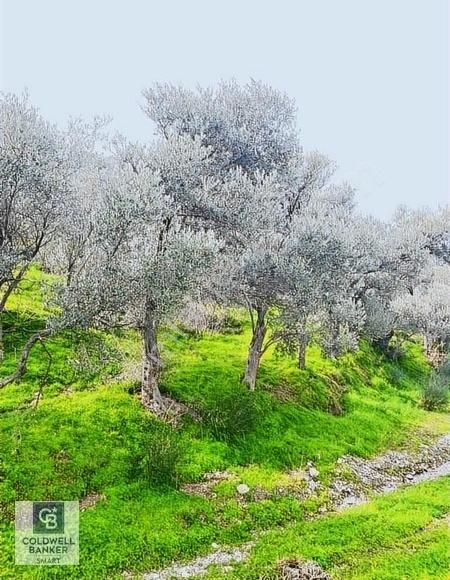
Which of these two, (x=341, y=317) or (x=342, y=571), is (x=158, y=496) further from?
(x=341, y=317)

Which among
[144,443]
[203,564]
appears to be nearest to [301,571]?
[203,564]

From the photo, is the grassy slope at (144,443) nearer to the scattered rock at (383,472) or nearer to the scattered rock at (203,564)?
the scattered rock at (203,564)

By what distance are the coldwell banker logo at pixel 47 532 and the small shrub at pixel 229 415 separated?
6.22 m

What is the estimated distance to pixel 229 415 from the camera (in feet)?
65.0

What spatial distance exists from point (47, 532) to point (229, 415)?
800 cm

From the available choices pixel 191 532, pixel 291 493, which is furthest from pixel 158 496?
pixel 291 493

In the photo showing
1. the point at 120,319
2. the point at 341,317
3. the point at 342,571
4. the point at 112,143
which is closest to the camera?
the point at 342,571

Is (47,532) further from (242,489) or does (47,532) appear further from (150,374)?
(150,374)

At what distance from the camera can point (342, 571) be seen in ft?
40.9

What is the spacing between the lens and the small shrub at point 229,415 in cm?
1934

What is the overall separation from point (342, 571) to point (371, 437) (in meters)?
12.6

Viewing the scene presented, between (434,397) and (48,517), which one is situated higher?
(434,397)

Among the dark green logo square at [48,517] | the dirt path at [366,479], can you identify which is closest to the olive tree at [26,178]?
the dark green logo square at [48,517]

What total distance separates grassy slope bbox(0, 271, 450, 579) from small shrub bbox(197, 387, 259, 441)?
255 millimetres
